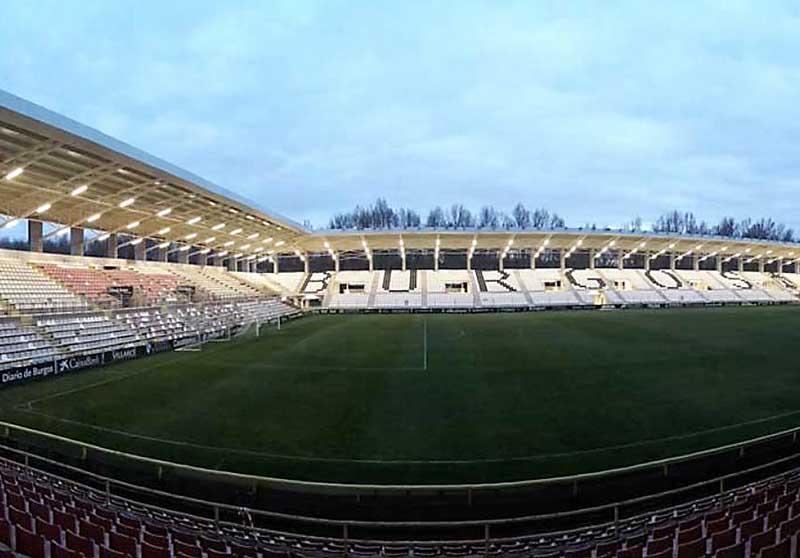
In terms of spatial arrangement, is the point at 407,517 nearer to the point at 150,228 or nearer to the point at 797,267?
the point at 150,228

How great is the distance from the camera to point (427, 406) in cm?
1316

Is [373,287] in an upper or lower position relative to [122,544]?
upper

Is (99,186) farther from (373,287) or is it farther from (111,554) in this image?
(373,287)

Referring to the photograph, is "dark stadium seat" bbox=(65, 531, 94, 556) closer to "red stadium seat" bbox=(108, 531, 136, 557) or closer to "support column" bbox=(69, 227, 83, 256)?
"red stadium seat" bbox=(108, 531, 136, 557)

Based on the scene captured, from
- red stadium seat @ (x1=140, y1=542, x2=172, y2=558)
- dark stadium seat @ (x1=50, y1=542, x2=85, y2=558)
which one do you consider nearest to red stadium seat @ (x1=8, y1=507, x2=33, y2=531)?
dark stadium seat @ (x1=50, y1=542, x2=85, y2=558)

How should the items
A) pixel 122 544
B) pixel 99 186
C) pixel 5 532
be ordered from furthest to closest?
pixel 99 186 < pixel 5 532 < pixel 122 544

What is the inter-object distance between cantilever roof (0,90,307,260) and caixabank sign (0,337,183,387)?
23.9 feet

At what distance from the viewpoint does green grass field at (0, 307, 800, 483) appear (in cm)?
941

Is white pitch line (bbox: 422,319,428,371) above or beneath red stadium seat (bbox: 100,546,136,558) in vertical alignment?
beneath

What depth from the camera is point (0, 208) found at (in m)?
26.9

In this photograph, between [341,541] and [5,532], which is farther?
[5,532]

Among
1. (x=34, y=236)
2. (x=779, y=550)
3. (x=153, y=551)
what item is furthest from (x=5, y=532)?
(x=34, y=236)

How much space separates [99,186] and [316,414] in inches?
748

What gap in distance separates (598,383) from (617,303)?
44.6 meters
